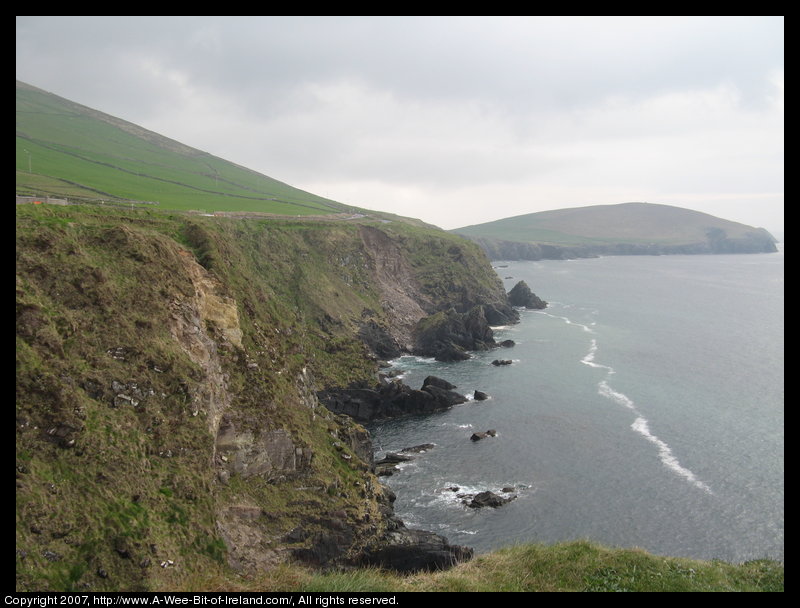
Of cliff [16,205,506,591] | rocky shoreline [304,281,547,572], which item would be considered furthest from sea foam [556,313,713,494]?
cliff [16,205,506,591]

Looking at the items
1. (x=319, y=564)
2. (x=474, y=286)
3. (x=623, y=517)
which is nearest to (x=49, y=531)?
(x=319, y=564)

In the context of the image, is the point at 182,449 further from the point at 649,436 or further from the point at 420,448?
the point at 649,436

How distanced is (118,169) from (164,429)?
12875 centimetres

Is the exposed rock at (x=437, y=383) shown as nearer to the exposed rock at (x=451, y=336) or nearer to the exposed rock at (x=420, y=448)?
the exposed rock at (x=420, y=448)

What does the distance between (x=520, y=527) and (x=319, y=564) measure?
15205mm

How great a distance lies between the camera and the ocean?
38.0 meters

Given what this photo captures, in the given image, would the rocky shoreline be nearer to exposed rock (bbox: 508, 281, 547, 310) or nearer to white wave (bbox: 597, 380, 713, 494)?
exposed rock (bbox: 508, 281, 547, 310)

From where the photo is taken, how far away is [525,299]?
129 m

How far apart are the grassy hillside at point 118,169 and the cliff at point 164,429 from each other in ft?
150

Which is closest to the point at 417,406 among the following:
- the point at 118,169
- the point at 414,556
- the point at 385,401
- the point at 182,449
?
the point at 385,401

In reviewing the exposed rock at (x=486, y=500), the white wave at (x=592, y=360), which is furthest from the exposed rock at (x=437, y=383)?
the white wave at (x=592, y=360)

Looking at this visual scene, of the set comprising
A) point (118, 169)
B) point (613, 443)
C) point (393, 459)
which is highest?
point (118, 169)

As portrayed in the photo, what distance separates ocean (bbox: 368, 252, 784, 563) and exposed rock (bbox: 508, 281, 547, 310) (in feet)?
84.4

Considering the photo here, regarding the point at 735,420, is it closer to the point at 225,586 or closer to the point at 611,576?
the point at 611,576
